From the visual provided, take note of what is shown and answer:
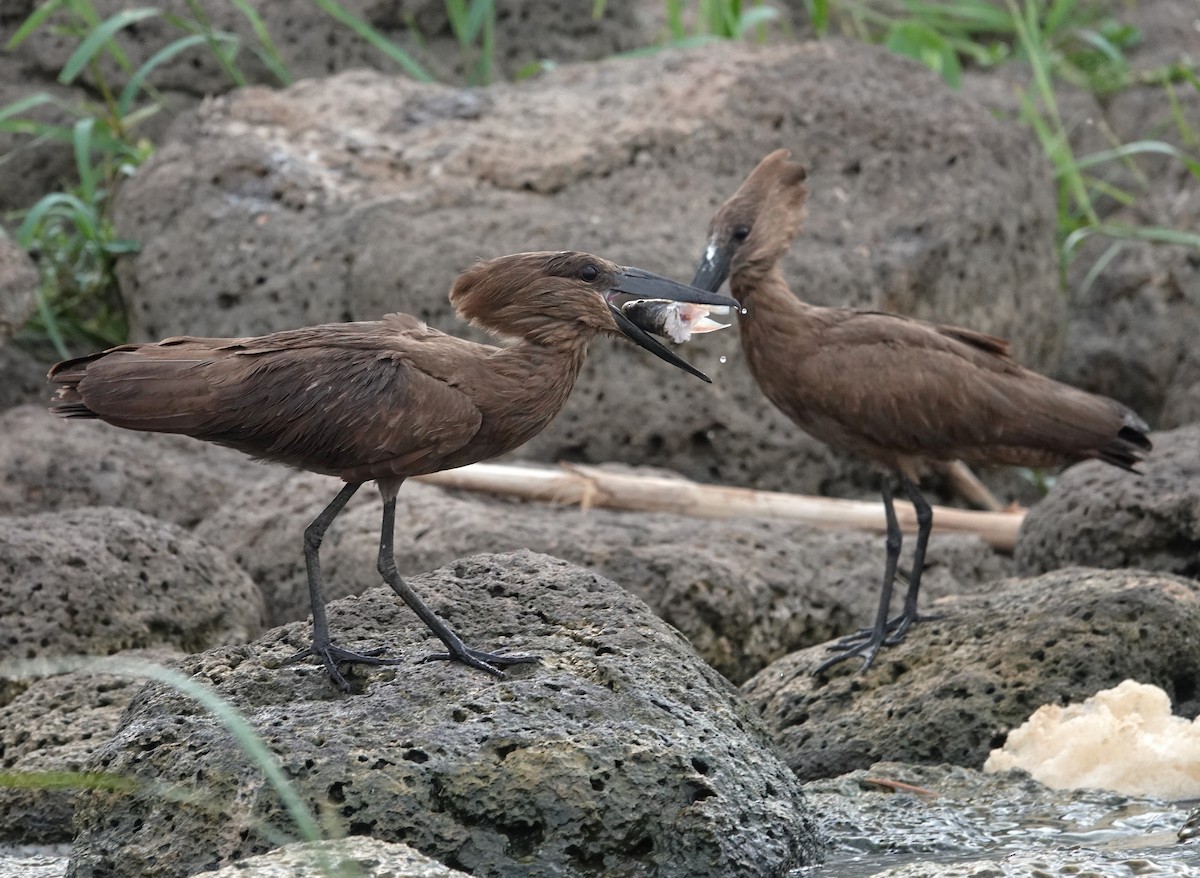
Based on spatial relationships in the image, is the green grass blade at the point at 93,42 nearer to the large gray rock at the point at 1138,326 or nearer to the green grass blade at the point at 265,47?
the green grass blade at the point at 265,47

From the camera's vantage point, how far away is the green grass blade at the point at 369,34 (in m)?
9.84

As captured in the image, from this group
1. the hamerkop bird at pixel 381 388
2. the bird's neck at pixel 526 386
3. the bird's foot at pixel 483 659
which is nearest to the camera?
the bird's foot at pixel 483 659

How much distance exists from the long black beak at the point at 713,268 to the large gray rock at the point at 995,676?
5.25ft

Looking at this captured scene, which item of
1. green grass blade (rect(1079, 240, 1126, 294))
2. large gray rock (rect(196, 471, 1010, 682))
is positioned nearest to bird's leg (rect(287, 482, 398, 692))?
large gray rock (rect(196, 471, 1010, 682))

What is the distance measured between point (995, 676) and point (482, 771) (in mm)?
2032

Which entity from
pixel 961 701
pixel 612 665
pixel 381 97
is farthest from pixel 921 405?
pixel 381 97

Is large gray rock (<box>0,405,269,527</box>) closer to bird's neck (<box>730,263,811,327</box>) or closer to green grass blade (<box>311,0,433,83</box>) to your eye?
bird's neck (<box>730,263,811,327</box>)

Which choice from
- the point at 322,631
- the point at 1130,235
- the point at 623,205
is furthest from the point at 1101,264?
the point at 322,631

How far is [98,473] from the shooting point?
24.5ft

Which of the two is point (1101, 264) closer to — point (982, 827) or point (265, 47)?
point (265, 47)

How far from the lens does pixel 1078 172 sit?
37.0 feet

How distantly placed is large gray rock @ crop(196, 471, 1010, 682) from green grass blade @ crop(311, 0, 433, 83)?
351cm

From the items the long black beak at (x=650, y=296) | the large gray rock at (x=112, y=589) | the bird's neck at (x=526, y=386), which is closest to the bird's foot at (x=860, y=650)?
the long black beak at (x=650, y=296)

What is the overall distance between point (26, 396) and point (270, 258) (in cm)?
159
